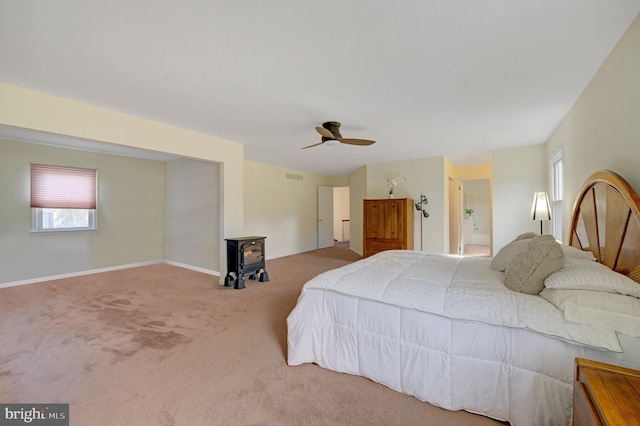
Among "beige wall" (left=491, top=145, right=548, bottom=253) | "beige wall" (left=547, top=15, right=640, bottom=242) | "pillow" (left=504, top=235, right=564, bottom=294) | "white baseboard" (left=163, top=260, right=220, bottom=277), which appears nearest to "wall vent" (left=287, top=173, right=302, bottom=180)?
"white baseboard" (left=163, top=260, right=220, bottom=277)

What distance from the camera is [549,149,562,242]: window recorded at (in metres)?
3.71

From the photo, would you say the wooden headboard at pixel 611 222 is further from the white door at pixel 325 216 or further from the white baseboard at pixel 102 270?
the white door at pixel 325 216

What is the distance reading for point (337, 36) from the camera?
170 centimetres

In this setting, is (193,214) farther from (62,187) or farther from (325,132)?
(325,132)

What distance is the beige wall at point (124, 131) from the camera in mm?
2443

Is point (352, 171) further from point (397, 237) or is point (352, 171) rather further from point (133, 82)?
point (133, 82)

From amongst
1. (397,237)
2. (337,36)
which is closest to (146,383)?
(337,36)

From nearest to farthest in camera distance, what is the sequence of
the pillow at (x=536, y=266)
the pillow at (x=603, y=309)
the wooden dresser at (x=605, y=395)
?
1. the wooden dresser at (x=605, y=395)
2. the pillow at (x=603, y=309)
3. the pillow at (x=536, y=266)

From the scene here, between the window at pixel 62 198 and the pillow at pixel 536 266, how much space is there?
659cm

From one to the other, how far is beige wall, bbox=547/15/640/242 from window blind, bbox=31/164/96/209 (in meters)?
7.17

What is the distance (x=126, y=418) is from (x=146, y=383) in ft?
1.10

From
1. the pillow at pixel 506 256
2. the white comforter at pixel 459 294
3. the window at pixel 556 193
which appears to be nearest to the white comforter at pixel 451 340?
the white comforter at pixel 459 294

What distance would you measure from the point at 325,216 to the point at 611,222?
6.60 metres

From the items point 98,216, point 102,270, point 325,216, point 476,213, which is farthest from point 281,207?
point 476,213
